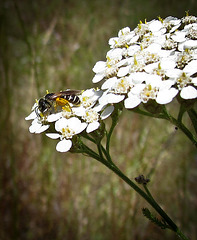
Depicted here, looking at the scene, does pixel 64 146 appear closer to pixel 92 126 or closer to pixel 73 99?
pixel 92 126

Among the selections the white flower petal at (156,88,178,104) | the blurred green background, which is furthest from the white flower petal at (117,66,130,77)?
the blurred green background

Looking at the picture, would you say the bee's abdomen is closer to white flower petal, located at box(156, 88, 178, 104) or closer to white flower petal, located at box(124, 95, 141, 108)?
white flower petal, located at box(124, 95, 141, 108)

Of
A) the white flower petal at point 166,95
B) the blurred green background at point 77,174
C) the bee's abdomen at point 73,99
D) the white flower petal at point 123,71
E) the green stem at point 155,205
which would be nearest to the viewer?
the white flower petal at point 166,95

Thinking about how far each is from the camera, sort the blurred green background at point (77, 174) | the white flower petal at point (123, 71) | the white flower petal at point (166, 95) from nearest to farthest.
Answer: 1. the white flower petal at point (166, 95)
2. the white flower petal at point (123, 71)
3. the blurred green background at point (77, 174)

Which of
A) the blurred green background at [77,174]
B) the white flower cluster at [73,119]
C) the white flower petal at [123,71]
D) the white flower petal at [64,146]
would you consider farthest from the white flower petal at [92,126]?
the blurred green background at [77,174]

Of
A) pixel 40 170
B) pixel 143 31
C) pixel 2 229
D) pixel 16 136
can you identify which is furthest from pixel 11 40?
pixel 143 31

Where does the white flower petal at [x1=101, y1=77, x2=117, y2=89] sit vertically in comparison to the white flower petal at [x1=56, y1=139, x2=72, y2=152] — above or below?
above

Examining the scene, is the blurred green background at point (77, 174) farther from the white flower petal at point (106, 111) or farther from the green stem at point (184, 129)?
the white flower petal at point (106, 111)
